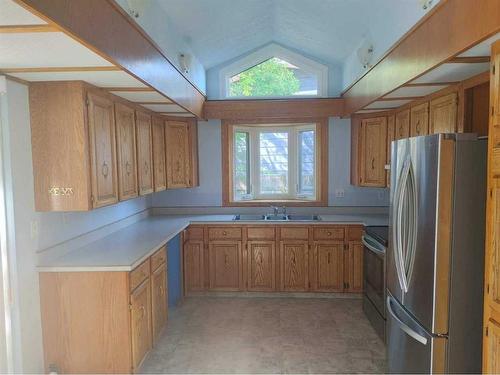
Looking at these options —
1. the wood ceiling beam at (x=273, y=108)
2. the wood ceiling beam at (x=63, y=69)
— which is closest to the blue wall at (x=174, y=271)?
the wood ceiling beam at (x=273, y=108)

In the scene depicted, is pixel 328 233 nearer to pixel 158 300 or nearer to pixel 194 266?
pixel 194 266

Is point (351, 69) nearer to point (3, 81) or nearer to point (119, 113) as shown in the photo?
point (119, 113)

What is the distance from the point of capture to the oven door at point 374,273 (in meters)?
3.12

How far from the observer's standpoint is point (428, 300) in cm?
204

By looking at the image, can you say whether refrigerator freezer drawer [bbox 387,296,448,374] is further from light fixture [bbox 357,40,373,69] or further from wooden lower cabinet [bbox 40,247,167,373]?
light fixture [bbox 357,40,373,69]

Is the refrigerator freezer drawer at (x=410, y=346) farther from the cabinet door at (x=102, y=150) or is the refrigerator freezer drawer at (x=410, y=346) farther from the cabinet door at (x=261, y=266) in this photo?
the cabinet door at (x=102, y=150)

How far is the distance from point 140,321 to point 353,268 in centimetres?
243

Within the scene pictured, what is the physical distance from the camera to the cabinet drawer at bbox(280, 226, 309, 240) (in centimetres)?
415

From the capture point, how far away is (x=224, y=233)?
4227 millimetres

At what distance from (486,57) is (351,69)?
7.59 ft

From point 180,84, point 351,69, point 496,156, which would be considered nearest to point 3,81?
point 180,84

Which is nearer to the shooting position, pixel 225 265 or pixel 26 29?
pixel 26 29

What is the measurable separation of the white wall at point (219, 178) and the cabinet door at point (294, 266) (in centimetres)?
86

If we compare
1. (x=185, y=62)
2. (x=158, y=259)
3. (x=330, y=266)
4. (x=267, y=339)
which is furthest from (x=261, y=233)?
(x=185, y=62)
